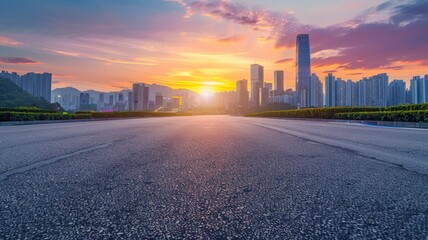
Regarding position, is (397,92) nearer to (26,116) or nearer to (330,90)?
(330,90)

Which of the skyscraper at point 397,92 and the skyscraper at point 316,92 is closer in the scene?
the skyscraper at point 397,92

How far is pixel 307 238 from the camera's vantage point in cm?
192

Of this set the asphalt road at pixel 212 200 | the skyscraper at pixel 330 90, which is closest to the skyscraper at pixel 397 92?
the skyscraper at pixel 330 90

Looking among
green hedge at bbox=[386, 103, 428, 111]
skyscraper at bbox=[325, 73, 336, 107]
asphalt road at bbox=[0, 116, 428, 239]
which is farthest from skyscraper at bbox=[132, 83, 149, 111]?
asphalt road at bbox=[0, 116, 428, 239]

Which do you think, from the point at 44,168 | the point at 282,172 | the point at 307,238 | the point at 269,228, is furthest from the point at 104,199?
the point at 282,172

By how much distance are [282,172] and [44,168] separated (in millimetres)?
3370

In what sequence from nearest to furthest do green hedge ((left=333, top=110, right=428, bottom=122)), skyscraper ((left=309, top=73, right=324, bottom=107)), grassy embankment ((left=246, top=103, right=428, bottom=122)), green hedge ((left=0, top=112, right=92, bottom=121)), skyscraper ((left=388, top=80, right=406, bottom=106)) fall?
1. green hedge ((left=333, top=110, right=428, bottom=122))
2. grassy embankment ((left=246, top=103, right=428, bottom=122))
3. green hedge ((left=0, top=112, right=92, bottom=121))
4. skyscraper ((left=388, top=80, right=406, bottom=106))
5. skyscraper ((left=309, top=73, right=324, bottom=107))

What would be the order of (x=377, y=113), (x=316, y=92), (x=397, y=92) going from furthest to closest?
(x=316, y=92), (x=397, y=92), (x=377, y=113)

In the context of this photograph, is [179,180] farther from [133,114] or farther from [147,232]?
[133,114]

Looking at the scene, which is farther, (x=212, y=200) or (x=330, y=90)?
(x=330, y=90)

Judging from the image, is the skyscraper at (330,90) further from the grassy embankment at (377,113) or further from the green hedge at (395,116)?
the green hedge at (395,116)

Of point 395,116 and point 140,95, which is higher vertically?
point 140,95

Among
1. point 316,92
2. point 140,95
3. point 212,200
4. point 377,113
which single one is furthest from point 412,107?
point 140,95

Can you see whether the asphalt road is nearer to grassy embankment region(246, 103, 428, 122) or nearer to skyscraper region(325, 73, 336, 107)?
grassy embankment region(246, 103, 428, 122)
